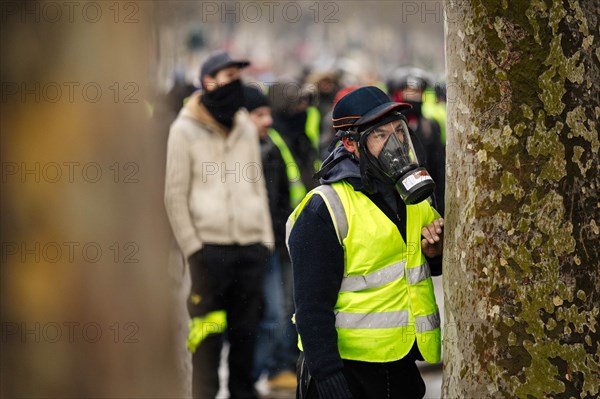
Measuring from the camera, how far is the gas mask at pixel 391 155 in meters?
3.72

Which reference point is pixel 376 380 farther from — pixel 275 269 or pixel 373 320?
pixel 275 269

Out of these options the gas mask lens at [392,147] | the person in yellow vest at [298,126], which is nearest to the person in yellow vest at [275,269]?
the person in yellow vest at [298,126]

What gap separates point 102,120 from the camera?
550 cm

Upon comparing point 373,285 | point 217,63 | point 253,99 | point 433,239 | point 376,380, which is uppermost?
point 217,63

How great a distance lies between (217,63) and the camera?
6652mm

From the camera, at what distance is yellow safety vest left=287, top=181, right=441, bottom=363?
12.4 feet

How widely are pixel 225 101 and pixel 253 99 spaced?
0.50 metres

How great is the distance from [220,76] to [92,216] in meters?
1.40

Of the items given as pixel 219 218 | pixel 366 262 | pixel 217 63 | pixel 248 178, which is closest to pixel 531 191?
pixel 366 262

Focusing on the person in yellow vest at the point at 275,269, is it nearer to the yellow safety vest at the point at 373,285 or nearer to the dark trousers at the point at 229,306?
the dark trousers at the point at 229,306

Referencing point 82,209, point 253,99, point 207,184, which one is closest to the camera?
point 82,209

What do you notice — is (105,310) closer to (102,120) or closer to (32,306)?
(32,306)

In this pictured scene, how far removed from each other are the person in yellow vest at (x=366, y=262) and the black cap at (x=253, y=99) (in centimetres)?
309

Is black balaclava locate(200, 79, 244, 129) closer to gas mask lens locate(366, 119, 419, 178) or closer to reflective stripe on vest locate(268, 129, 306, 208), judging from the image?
reflective stripe on vest locate(268, 129, 306, 208)
